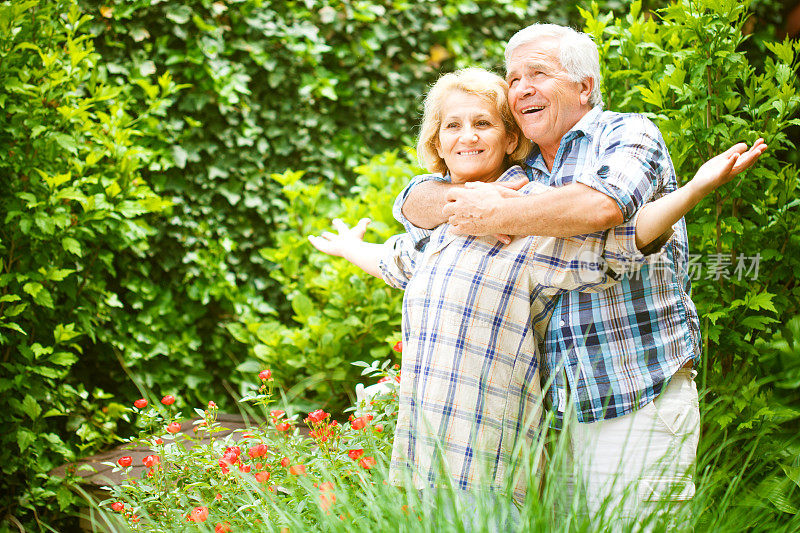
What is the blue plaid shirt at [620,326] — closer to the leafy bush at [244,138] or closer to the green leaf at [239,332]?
the leafy bush at [244,138]

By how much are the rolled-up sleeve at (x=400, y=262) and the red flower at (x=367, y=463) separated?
541 millimetres

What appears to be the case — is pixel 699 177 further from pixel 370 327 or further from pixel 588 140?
pixel 370 327

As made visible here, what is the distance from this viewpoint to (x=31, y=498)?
2.94 meters

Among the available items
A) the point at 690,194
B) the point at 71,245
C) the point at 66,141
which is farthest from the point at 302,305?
the point at 690,194

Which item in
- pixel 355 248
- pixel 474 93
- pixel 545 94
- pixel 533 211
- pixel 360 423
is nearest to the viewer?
pixel 533 211

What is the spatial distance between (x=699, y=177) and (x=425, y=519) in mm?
986

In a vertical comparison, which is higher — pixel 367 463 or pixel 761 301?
pixel 761 301

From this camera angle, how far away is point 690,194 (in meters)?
1.60

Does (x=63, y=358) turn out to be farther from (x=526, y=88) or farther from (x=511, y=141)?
(x=526, y=88)

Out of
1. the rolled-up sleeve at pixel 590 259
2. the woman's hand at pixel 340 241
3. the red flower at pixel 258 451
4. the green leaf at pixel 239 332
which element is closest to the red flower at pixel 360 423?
the red flower at pixel 258 451

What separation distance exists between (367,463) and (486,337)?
0.52 meters

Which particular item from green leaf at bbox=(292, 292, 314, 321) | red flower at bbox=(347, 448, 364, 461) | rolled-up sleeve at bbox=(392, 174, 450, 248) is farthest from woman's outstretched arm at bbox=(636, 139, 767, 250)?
green leaf at bbox=(292, 292, 314, 321)

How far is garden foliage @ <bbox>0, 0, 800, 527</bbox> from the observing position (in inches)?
94.4

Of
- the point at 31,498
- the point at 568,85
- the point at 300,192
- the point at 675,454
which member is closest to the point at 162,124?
the point at 300,192
